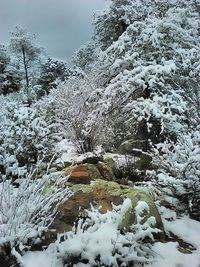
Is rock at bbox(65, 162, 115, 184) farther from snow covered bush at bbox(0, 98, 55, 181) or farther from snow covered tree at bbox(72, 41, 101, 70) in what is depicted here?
snow covered tree at bbox(72, 41, 101, 70)

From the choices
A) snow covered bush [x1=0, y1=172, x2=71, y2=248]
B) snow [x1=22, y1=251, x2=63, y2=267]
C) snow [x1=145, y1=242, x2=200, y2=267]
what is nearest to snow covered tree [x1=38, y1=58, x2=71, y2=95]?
snow covered bush [x1=0, y1=172, x2=71, y2=248]

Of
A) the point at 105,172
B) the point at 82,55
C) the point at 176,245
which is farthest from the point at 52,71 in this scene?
the point at 176,245

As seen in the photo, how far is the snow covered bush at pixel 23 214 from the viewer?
144 inches

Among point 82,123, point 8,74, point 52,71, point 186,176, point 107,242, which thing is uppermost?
point 52,71

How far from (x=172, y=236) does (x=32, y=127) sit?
3.63 m

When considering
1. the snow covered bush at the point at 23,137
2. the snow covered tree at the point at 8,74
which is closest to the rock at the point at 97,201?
the snow covered bush at the point at 23,137

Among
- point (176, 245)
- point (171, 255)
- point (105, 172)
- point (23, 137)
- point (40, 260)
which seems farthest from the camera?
point (23, 137)

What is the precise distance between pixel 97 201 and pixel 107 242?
2.45 feet

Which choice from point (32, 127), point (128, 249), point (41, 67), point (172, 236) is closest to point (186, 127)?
point (32, 127)

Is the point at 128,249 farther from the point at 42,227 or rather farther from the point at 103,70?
the point at 103,70

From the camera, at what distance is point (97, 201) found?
14.3 feet

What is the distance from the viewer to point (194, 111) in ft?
25.8

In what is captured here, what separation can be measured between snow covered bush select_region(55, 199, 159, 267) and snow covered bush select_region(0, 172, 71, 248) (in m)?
0.29

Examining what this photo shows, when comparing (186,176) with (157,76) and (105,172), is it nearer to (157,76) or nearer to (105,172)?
(105,172)
